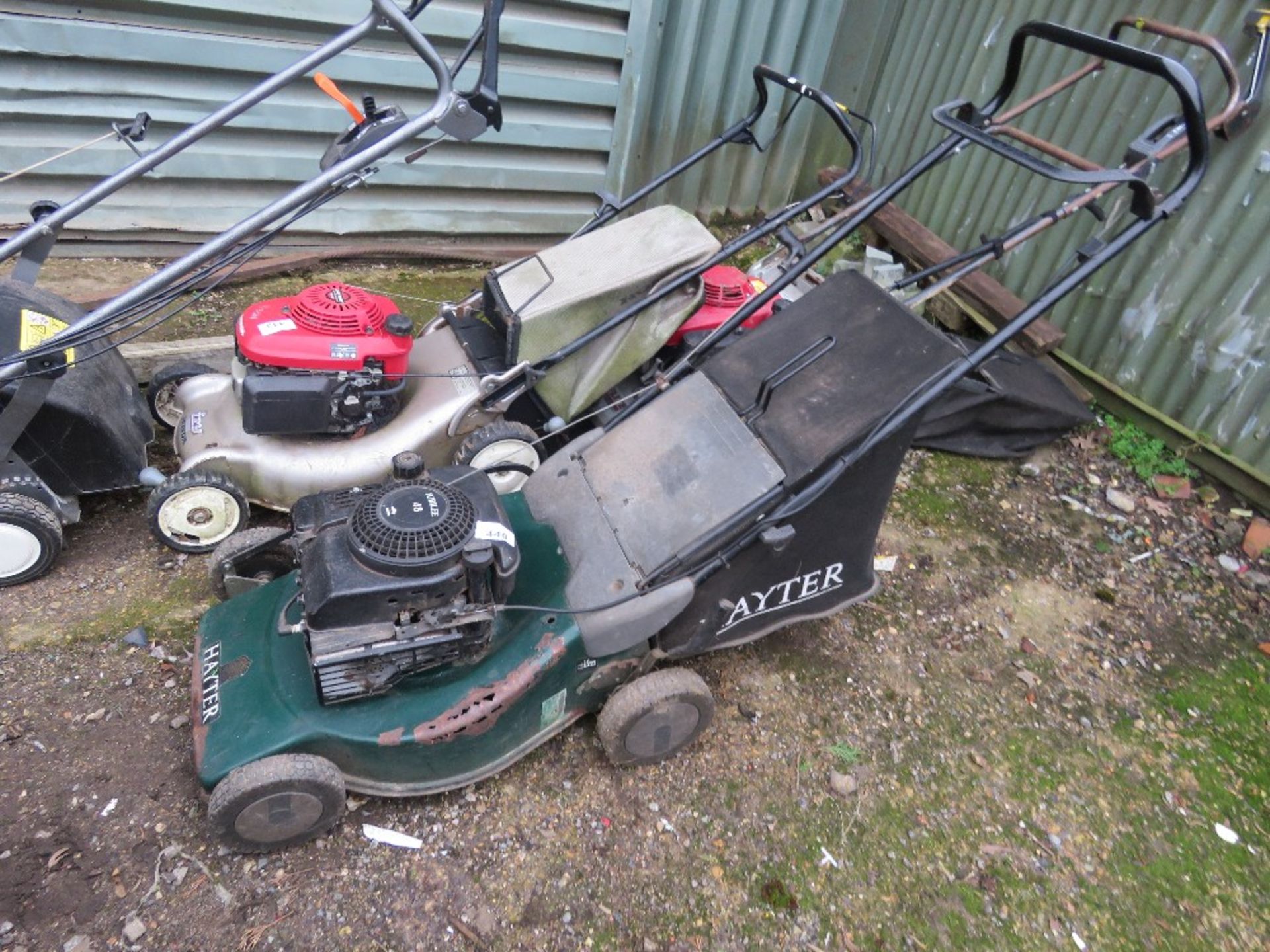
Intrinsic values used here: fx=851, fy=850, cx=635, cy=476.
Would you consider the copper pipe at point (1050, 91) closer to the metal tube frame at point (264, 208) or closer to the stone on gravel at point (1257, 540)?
the metal tube frame at point (264, 208)

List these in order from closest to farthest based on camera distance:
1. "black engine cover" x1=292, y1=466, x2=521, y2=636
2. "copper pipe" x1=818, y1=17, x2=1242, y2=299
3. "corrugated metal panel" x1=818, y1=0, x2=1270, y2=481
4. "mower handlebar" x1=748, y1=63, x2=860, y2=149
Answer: "black engine cover" x1=292, y1=466, x2=521, y2=636 → "copper pipe" x1=818, y1=17, x2=1242, y2=299 → "mower handlebar" x1=748, y1=63, x2=860, y2=149 → "corrugated metal panel" x1=818, y1=0, x2=1270, y2=481

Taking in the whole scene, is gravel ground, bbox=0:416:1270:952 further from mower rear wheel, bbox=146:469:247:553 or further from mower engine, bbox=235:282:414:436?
mower engine, bbox=235:282:414:436

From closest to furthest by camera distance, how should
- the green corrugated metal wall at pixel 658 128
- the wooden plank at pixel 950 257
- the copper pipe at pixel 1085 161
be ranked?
the copper pipe at pixel 1085 161 < the green corrugated metal wall at pixel 658 128 < the wooden plank at pixel 950 257

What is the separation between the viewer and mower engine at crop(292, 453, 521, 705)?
1.84 metres

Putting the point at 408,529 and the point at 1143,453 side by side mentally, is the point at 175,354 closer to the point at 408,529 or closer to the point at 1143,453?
the point at 408,529

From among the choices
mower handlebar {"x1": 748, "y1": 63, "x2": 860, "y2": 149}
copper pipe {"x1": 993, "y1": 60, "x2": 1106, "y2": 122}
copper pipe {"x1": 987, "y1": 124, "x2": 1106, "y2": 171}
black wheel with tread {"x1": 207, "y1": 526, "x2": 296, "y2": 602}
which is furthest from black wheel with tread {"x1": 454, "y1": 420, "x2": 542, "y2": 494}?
copper pipe {"x1": 993, "y1": 60, "x2": 1106, "y2": 122}

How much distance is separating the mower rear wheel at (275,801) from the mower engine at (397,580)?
16 centimetres

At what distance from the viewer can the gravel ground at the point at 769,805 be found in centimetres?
203

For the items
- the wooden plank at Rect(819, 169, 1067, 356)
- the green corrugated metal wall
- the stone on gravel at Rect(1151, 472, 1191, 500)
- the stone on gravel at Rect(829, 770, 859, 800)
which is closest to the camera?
the stone on gravel at Rect(829, 770, 859, 800)

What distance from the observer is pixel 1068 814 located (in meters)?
2.44

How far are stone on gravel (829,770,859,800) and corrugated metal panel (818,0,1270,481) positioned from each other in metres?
2.40

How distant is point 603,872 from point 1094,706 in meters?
1.71

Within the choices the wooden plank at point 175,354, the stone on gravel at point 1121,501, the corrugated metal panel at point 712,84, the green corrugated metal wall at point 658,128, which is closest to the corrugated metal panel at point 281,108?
the green corrugated metal wall at point 658,128

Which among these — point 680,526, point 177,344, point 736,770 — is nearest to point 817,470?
point 680,526
